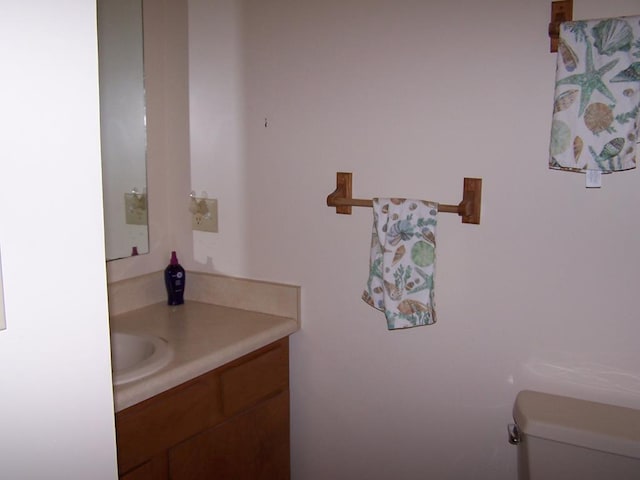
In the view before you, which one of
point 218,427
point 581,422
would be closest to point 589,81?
point 581,422

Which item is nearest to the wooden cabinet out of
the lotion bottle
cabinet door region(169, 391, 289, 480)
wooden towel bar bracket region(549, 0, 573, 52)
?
cabinet door region(169, 391, 289, 480)

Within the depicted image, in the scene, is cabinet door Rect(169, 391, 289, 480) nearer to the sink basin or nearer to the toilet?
the sink basin

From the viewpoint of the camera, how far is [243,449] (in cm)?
185

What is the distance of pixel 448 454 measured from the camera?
6.10 ft

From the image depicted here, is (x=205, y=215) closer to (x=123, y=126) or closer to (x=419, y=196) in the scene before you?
(x=123, y=126)

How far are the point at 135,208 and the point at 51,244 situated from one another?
4.96ft

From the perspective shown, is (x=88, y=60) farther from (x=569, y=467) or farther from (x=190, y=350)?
(x=569, y=467)

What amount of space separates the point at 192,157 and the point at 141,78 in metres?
0.32

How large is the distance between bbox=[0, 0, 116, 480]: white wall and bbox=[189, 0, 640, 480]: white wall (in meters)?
1.23

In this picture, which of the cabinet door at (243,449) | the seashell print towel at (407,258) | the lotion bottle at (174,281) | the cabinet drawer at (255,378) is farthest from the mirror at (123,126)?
the seashell print towel at (407,258)

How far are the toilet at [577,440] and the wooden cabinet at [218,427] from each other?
2.58ft

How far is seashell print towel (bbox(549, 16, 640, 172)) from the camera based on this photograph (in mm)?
1438

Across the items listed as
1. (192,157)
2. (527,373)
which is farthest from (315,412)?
(192,157)

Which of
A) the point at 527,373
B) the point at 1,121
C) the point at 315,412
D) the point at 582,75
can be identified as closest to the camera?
the point at 1,121
